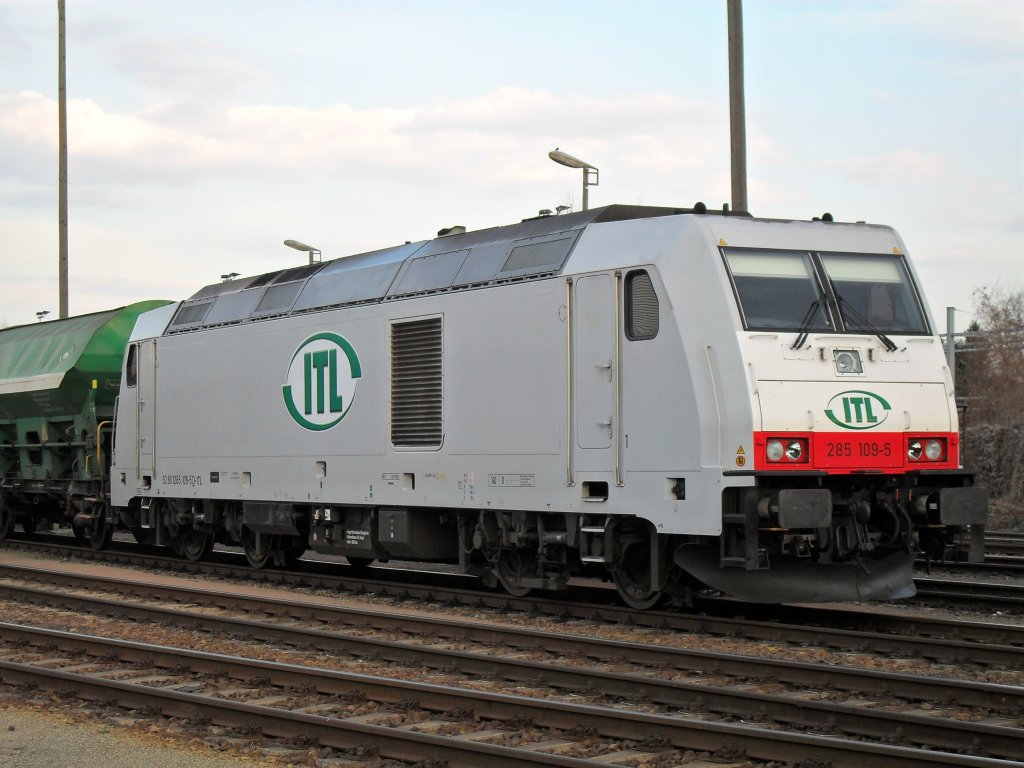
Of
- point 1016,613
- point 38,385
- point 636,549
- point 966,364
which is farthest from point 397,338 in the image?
point 966,364

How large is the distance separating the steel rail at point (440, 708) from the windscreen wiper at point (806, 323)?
4.35 metres

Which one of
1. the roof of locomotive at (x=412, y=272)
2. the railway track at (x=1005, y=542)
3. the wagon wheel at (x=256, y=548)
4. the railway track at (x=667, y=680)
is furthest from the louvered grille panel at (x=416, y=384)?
the railway track at (x=1005, y=542)

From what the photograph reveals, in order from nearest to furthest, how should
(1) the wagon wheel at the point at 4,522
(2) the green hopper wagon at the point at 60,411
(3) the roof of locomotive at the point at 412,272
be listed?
(3) the roof of locomotive at the point at 412,272 → (2) the green hopper wagon at the point at 60,411 → (1) the wagon wheel at the point at 4,522

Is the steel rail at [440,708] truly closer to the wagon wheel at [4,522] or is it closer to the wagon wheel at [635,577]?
the wagon wheel at [635,577]

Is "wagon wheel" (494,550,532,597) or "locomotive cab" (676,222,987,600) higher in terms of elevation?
"locomotive cab" (676,222,987,600)

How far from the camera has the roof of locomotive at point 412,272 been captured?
12.7 metres

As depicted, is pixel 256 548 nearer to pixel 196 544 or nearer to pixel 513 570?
pixel 196 544

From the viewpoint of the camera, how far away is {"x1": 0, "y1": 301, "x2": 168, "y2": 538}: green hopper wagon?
834 inches

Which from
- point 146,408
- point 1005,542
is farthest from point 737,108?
point 146,408

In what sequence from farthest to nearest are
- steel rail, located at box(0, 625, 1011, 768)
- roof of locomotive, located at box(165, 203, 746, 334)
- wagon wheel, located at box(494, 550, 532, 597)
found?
wagon wheel, located at box(494, 550, 532, 597)
roof of locomotive, located at box(165, 203, 746, 334)
steel rail, located at box(0, 625, 1011, 768)

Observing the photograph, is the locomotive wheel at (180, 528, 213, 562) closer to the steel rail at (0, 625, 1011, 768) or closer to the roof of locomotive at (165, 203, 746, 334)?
the roof of locomotive at (165, 203, 746, 334)

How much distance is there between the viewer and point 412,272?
14445 mm

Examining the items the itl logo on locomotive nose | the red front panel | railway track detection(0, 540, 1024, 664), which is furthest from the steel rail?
the itl logo on locomotive nose

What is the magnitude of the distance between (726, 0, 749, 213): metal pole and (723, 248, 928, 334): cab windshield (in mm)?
5432
